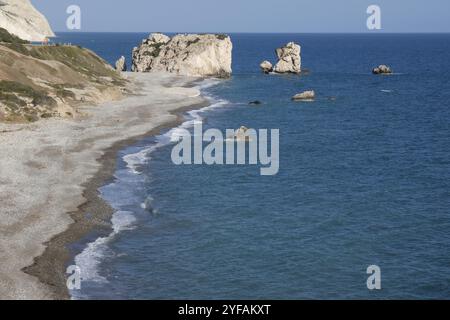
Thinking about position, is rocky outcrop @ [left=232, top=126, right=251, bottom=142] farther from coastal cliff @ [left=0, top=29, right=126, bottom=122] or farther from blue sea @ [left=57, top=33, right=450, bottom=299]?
coastal cliff @ [left=0, top=29, right=126, bottom=122]

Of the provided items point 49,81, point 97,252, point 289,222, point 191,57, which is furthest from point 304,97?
point 97,252

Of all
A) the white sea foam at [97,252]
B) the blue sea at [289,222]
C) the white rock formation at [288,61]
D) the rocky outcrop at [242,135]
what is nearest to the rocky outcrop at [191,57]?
the white rock formation at [288,61]

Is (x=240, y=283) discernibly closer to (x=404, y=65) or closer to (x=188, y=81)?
(x=188, y=81)

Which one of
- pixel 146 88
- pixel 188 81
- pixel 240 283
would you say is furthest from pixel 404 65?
pixel 240 283

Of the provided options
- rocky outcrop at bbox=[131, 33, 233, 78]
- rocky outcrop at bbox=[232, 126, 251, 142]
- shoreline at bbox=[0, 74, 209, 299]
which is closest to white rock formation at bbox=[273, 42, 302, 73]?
rocky outcrop at bbox=[131, 33, 233, 78]

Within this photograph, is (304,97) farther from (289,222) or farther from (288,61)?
(289,222)

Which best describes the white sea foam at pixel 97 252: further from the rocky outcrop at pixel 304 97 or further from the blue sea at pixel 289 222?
the rocky outcrop at pixel 304 97
